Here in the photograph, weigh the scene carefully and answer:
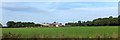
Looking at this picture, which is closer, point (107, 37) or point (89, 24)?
point (107, 37)

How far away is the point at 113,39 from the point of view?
1182 cm

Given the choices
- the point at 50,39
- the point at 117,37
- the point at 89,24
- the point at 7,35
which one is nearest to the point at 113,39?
the point at 117,37

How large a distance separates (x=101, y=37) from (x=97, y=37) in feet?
0.52

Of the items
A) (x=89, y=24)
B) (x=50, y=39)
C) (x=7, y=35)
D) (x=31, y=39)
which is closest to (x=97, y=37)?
(x=50, y=39)

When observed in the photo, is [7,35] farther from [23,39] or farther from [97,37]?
[97,37]

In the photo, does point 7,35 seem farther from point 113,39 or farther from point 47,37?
point 113,39

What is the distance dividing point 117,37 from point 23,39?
3.70 meters

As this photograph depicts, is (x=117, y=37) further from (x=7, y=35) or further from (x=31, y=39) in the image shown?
(x=7, y=35)

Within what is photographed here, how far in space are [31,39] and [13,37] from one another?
73 cm

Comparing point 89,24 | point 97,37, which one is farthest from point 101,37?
point 89,24

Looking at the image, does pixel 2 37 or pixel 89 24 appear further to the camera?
pixel 89 24

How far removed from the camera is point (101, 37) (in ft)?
39.7

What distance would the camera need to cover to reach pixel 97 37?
12094 millimetres

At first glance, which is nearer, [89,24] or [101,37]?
[101,37]
